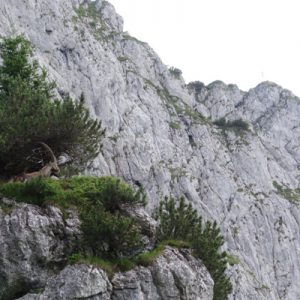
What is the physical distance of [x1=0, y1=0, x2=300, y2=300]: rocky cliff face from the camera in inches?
3059

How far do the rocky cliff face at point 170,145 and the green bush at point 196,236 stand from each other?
122ft

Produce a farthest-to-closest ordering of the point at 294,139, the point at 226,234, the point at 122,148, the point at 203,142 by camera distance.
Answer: the point at 294,139 → the point at 203,142 → the point at 226,234 → the point at 122,148

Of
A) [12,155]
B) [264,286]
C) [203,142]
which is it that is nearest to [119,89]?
[203,142]

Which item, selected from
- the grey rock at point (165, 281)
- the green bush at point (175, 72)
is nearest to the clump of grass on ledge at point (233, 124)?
the green bush at point (175, 72)

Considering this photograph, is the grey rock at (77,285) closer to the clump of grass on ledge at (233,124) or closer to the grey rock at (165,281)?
the grey rock at (165,281)

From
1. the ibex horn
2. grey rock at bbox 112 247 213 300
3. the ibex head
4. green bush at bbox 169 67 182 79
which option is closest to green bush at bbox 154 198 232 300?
grey rock at bbox 112 247 213 300

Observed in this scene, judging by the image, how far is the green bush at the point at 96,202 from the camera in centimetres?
2230

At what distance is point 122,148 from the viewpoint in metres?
76.6

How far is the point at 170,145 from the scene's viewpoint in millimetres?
90375

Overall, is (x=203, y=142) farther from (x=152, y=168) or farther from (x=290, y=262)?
(x=290, y=262)

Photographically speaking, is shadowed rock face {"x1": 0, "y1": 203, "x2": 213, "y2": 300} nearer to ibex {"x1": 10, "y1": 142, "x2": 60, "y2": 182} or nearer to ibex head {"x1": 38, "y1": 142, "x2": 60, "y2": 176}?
ibex {"x1": 10, "y1": 142, "x2": 60, "y2": 182}

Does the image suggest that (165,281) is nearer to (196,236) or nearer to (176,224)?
(196,236)

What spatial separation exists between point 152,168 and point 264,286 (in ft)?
93.5

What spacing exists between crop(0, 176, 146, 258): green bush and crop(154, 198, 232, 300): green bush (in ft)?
12.1
